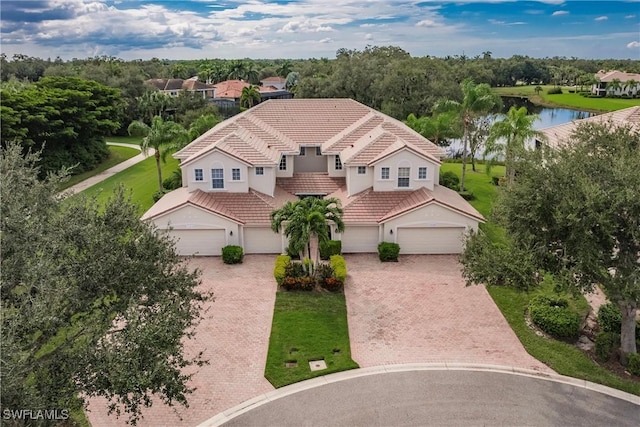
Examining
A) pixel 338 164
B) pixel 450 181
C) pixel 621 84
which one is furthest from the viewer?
pixel 621 84

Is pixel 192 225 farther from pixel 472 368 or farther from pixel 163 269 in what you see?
pixel 472 368

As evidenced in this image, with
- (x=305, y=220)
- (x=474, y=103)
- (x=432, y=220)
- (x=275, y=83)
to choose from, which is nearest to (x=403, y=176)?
(x=432, y=220)

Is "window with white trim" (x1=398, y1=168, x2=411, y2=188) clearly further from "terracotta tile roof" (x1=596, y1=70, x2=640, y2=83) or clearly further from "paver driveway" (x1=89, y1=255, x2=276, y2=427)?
"terracotta tile roof" (x1=596, y1=70, x2=640, y2=83)

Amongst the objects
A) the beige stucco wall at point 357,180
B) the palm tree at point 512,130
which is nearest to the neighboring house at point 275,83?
the palm tree at point 512,130

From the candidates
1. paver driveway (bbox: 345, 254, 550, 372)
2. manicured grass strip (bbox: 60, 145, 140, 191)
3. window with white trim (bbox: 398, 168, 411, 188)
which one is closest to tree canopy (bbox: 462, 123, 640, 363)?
paver driveway (bbox: 345, 254, 550, 372)

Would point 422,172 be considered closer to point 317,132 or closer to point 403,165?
point 403,165

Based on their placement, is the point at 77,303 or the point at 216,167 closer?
the point at 77,303
